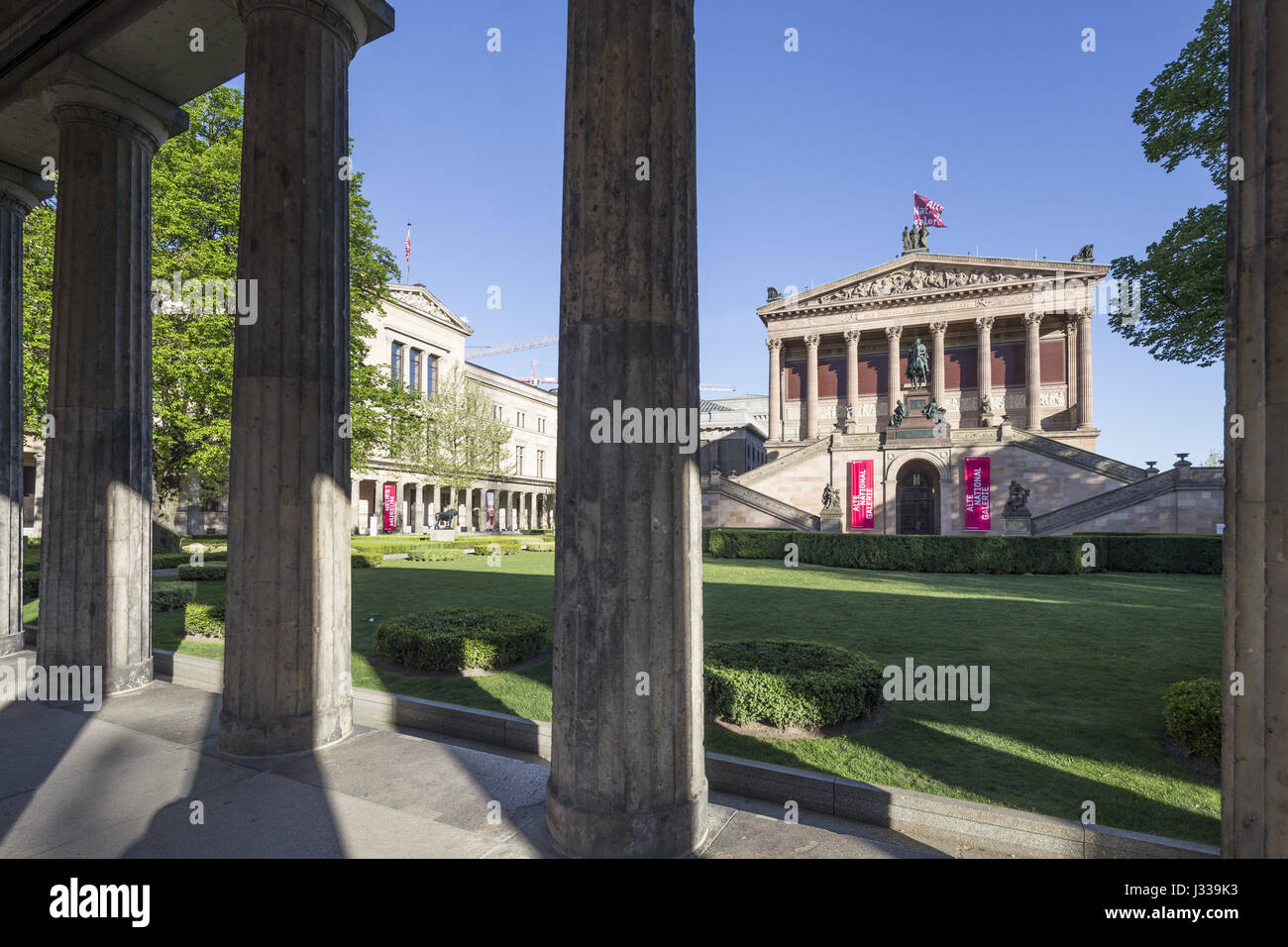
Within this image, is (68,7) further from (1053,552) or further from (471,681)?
(1053,552)

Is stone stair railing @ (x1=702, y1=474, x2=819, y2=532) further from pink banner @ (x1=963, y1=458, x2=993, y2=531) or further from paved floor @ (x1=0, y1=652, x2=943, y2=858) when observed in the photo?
paved floor @ (x1=0, y1=652, x2=943, y2=858)

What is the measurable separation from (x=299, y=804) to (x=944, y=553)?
25.5 metres

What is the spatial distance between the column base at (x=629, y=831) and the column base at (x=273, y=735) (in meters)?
3.11

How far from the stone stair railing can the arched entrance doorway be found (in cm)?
811

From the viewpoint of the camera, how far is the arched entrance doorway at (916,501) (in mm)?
44344

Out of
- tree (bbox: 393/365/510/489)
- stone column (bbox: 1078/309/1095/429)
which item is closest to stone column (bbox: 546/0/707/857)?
tree (bbox: 393/365/510/489)

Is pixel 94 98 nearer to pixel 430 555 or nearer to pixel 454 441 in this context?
pixel 430 555

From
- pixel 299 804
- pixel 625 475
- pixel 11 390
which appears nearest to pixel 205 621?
pixel 11 390

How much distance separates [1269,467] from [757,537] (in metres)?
29.0

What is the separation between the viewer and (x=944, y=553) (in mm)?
25734

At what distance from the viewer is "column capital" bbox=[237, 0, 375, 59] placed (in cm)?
602

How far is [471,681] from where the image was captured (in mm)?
8930

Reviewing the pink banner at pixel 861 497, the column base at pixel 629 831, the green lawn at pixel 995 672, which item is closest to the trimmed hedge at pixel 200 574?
the green lawn at pixel 995 672

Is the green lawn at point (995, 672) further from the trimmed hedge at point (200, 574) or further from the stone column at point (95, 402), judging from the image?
the stone column at point (95, 402)
